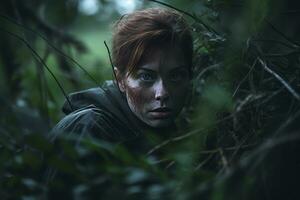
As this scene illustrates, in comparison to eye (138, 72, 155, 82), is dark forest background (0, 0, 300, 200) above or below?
below

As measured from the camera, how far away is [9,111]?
2590mm

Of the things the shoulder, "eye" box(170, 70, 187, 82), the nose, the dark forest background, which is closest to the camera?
the dark forest background

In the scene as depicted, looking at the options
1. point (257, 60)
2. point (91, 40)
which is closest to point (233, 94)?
point (257, 60)

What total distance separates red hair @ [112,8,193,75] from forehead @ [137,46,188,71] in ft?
0.08

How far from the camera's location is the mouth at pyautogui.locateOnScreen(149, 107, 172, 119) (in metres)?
3.79

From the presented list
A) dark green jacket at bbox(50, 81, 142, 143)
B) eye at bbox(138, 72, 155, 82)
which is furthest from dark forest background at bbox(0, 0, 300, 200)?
eye at bbox(138, 72, 155, 82)

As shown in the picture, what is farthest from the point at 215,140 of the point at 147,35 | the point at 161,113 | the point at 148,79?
the point at 147,35

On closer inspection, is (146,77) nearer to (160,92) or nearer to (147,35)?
(160,92)

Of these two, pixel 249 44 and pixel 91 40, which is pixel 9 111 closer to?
pixel 249 44

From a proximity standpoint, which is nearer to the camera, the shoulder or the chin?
the shoulder

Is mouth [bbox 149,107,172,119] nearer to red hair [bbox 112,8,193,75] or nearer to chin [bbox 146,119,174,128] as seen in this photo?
chin [bbox 146,119,174,128]

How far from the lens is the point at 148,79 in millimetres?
3805

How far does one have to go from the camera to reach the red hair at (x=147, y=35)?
3824 millimetres

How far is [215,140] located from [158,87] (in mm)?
565
